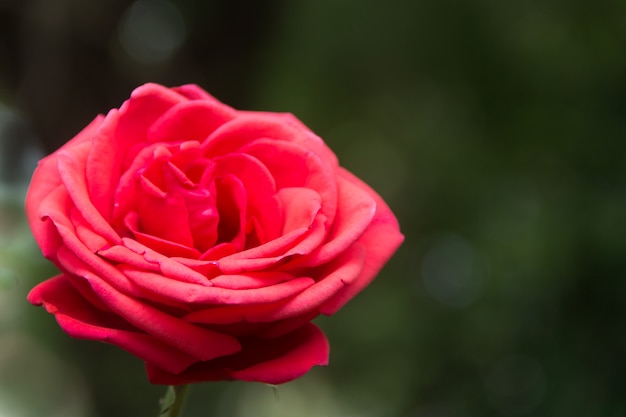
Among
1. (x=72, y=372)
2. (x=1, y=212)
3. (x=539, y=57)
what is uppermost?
(x=539, y=57)

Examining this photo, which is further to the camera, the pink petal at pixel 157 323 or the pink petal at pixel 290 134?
the pink petal at pixel 290 134

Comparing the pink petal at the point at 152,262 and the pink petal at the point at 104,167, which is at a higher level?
the pink petal at the point at 104,167

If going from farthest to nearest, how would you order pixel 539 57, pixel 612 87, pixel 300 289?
1. pixel 539 57
2. pixel 612 87
3. pixel 300 289

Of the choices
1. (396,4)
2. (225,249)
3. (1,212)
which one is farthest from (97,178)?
(396,4)

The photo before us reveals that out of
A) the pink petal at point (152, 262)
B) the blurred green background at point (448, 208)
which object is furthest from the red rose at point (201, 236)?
the blurred green background at point (448, 208)

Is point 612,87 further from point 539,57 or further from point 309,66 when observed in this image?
point 309,66

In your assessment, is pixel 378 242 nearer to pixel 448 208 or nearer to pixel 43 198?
pixel 43 198

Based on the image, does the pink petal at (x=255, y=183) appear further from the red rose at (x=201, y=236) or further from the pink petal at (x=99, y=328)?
the pink petal at (x=99, y=328)
